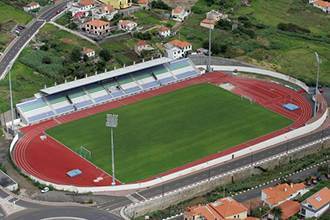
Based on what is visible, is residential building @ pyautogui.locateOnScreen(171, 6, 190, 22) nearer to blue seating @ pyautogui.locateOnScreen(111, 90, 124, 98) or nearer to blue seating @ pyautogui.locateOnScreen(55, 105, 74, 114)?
blue seating @ pyautogui.locateOnScreen(111, 90, 124, 98)

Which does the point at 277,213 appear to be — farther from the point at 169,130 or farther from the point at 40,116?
the point at 40,116

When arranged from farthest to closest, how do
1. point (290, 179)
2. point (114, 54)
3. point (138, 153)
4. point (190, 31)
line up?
point (190, 31) < point (114, 54) < point (138, 153) < point (290, 179)

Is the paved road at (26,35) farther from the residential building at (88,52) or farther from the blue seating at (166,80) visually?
the blue seating at (166,80)

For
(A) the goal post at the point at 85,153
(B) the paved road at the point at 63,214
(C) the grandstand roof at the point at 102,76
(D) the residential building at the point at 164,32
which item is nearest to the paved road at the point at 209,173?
(B) the paved road at the point at 63,214

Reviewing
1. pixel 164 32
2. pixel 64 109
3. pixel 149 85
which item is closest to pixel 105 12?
pixel 164 32

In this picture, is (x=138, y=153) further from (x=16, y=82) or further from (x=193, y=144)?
(x=16, y=82)

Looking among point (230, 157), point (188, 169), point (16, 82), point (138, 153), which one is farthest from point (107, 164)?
point (16, 82)
